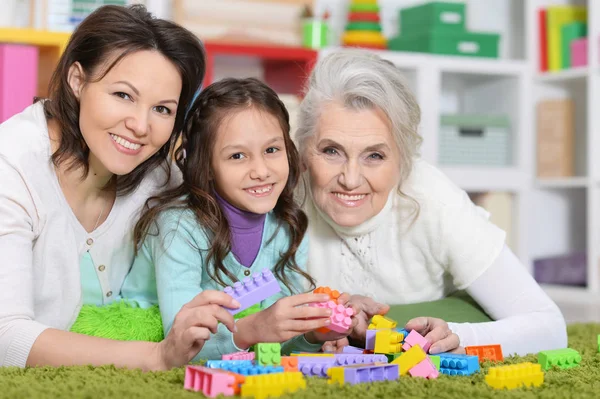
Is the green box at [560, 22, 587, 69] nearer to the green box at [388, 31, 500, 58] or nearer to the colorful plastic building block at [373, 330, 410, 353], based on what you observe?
the green box at [388, 31, 500, 58]

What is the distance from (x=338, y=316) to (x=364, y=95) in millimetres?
548

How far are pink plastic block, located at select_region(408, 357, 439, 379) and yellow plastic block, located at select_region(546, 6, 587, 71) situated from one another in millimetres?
2644

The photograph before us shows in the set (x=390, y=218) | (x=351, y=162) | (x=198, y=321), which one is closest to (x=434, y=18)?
(x=390, y=218)

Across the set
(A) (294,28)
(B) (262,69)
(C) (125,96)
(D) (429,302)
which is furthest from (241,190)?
(B) (262,69)

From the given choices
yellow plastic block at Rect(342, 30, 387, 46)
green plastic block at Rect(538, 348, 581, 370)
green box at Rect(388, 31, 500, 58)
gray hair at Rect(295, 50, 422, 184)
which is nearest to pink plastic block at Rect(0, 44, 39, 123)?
yellow plastic block at Rect(342, 30, 387, 46)

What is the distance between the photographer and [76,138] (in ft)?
5.15

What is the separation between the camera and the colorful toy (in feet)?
11.2

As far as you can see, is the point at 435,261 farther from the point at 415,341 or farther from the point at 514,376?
the point at 514,376

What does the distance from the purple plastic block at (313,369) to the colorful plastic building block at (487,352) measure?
352mm

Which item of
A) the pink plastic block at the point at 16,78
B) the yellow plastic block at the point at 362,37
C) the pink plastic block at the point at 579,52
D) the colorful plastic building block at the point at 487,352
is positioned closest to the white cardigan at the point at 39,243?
the colorful plastic building block at the point at 487,352

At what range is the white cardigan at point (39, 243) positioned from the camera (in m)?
1.36

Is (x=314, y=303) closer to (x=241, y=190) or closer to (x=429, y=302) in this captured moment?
(x=241, y=190)

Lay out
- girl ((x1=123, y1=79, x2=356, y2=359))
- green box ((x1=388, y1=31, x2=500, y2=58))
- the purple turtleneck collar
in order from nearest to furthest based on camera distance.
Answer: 1. girl ((x1=123, y1=79, x2=356, y2=359))
2. the purple turtleneck collar
3. green box ((x1=388, y1=31, x2=500, y2=58))

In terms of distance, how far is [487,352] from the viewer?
4.99 ft
